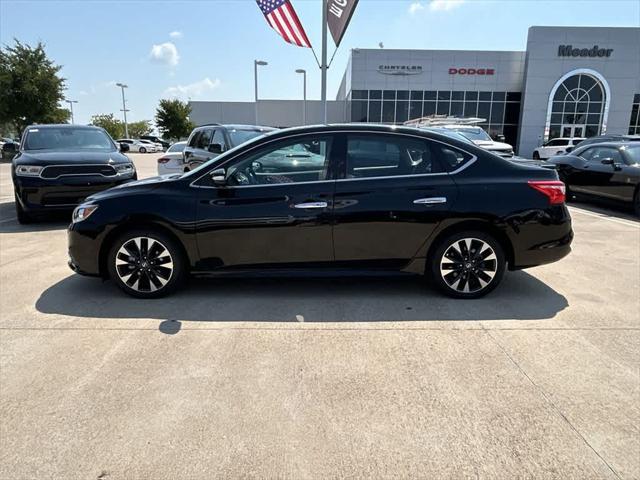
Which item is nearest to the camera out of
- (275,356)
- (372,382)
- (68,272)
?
(372,382)

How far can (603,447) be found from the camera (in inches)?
98.0

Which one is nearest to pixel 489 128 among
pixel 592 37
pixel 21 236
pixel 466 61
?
pixel 466 61

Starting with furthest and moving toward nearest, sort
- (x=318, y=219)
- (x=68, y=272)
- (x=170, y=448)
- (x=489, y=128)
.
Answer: (x=489, y=128), (x=68, y=272), (x=318, y=219), (x=170, y=448)

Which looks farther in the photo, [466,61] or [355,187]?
[466,61]

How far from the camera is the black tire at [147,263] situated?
14.8 ft

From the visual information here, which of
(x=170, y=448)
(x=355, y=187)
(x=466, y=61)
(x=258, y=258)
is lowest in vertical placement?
(x=170, y=448)

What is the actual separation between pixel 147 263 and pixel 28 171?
5007mm

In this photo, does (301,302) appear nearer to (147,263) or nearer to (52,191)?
(147,263)

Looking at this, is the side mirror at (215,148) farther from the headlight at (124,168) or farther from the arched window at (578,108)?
the arched window at (578,108)

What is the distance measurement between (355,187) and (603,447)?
2794 mm

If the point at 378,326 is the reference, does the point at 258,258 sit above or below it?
above

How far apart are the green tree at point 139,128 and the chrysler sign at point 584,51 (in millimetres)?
67404

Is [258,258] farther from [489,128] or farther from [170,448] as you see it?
[489,128]

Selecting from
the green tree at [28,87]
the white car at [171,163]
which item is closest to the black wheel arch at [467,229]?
the white car at [171,163]
